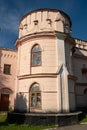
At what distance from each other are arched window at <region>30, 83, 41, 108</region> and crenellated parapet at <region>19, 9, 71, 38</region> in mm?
5436

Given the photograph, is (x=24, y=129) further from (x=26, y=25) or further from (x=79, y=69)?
(x=79, y=69)

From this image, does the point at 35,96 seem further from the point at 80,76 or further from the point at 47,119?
the point at 80,76

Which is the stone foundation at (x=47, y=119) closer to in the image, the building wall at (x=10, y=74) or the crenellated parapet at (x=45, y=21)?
the building wall at (x=10, y=74)

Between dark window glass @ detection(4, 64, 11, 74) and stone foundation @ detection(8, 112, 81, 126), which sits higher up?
dark window glass @ detection(4, 64, 11, 74)

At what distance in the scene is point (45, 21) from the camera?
617 inches

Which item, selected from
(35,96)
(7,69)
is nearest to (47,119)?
(35,96)

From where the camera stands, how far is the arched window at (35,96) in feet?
45.1

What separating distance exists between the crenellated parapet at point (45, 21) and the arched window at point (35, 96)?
17.8 feet

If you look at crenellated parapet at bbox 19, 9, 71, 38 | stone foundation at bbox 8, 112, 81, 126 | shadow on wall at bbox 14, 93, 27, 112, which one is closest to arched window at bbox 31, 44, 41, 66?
crenellated parapet at bbox 19, 9, 71, 38

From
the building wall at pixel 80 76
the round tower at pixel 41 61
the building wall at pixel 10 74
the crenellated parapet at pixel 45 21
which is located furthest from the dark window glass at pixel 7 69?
the building wall at pixel 80 76

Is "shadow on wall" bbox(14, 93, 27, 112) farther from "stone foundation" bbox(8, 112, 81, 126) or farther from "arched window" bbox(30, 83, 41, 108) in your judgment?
"stone foundation" bbox(8, 112, 81, 126)

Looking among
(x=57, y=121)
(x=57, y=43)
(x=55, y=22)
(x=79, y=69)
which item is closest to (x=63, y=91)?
(x=57, y=121)

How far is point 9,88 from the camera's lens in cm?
2038

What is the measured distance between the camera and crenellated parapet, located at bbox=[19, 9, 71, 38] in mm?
15578
